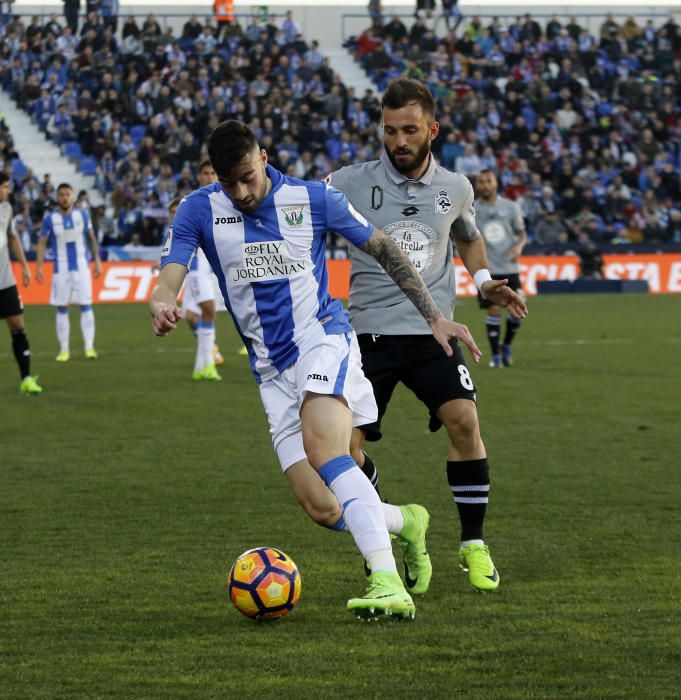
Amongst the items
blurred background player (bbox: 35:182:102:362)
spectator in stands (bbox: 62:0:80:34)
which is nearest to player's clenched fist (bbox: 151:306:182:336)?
blurred background player (bbox: 35:182:102:362)

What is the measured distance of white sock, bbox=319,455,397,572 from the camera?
5074 millimetres

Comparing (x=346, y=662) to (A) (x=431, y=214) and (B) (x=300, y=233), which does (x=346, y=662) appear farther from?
(A) (x=431, y=214)

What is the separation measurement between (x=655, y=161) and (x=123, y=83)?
536 inches

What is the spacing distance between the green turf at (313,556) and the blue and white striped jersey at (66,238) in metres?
5.05

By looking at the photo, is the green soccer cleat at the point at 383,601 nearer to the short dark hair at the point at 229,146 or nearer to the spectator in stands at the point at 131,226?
the short dark hair at the point at 229,146

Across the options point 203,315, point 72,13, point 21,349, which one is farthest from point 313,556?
point 72,13

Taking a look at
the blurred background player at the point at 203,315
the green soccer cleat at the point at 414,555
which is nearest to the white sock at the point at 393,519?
the green soccer cleat at the point at 414,555

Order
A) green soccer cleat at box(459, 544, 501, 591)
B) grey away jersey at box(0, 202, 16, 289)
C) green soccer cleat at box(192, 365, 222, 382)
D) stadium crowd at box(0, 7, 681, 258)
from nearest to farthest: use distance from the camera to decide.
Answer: green soccer cleat at box(459, 544, 501, 591) < grey away jersey at box(0, 202, 16, 289) < green soccer cleat at box(192, 365, 222, 382) < stadium crowd at box(0, 7, 681, 258)

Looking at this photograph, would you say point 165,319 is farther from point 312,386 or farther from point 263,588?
point 263,588

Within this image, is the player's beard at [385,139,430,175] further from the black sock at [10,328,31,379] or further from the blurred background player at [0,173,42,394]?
the black sock at [10,328,31,379]

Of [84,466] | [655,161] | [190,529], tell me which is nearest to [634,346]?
[84,466]

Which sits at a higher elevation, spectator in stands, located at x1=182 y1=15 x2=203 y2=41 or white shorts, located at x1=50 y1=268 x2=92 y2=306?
spectator in stands, located at x1=182 y1=15 x2=203 y2=41

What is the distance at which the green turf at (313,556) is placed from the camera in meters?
4.37

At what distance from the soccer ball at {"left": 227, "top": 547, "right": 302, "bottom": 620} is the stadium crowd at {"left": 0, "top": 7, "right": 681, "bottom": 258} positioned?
23862 millimetres
